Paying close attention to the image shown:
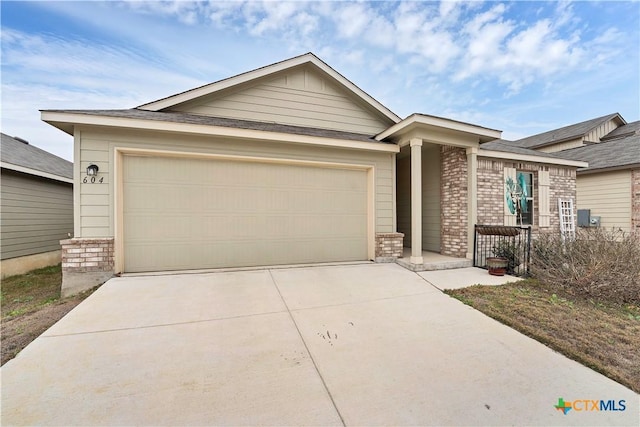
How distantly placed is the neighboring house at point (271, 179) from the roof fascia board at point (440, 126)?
0.10 ft

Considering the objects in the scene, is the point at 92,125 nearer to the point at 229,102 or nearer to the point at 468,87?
the point at 229,102

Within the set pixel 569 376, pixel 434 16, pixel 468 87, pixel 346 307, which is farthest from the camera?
pixel 468 87

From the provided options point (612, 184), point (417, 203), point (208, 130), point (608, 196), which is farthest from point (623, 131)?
point (208, 130)

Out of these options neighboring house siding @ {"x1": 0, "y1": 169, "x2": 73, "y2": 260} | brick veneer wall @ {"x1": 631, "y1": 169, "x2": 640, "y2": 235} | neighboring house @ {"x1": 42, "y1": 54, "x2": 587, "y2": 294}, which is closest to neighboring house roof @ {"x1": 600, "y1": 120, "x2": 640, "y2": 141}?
brick veneer wall @ {"x1": 631, "y1": 169, "x2": 640, "y2": 235}

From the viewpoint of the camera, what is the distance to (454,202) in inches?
269

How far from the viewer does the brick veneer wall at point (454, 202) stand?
663 centimetres

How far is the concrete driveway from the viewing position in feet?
5.84

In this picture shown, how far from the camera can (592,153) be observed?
11469 mm

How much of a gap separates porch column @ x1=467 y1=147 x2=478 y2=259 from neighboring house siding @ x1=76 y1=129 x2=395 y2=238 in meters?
2.43

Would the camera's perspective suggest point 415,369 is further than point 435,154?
No

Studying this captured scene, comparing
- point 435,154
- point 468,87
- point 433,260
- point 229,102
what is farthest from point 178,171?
point 468,87

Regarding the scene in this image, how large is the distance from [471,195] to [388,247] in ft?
8.40

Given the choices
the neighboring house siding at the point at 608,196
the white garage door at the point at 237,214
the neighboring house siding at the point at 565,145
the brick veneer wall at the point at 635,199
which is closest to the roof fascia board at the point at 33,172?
the white garage door at the point at 237,214

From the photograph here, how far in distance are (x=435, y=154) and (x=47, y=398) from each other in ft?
28.0
